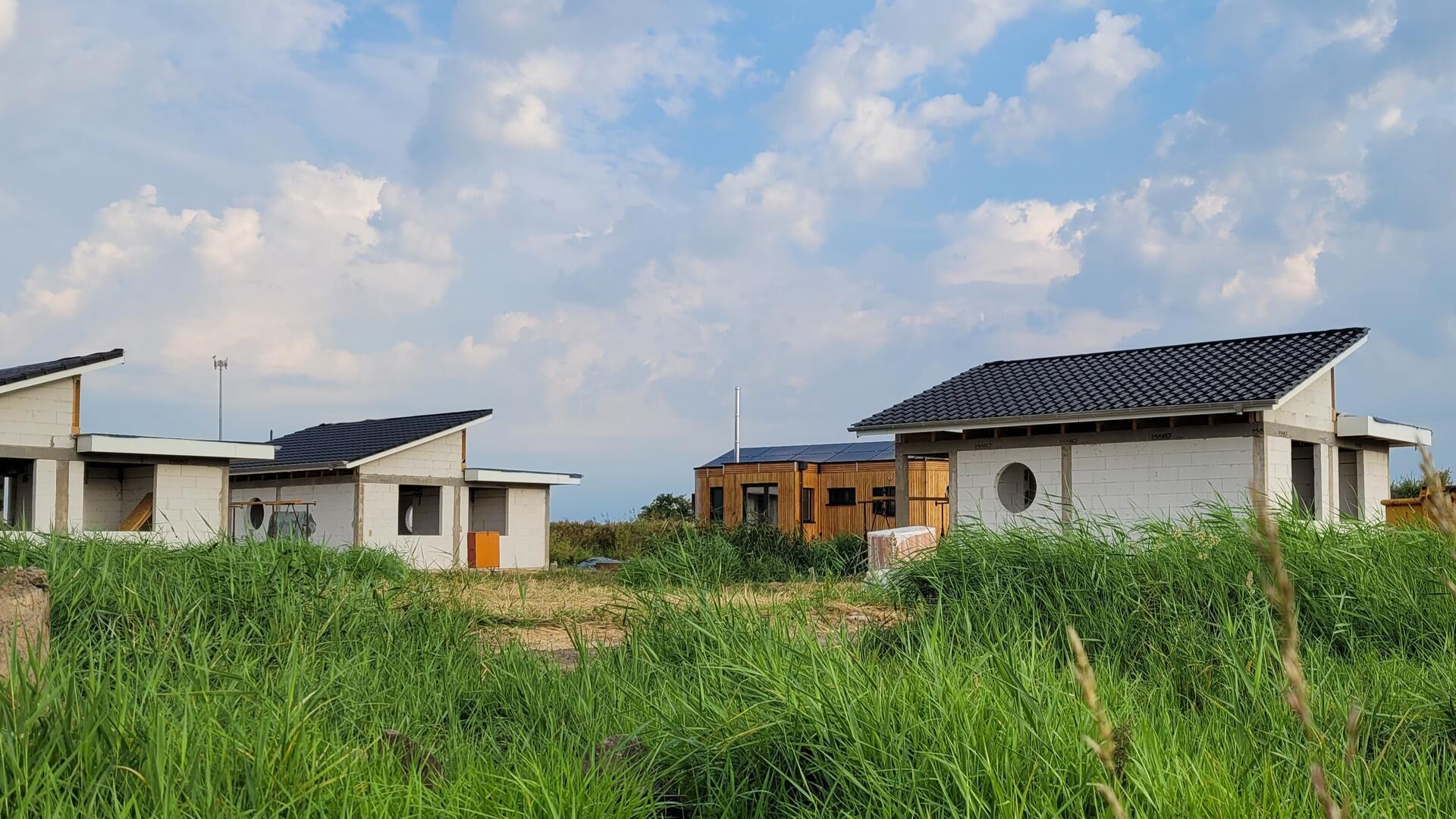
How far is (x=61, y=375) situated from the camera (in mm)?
20453

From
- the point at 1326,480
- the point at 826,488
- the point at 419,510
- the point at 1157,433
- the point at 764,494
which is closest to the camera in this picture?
the point at 1157,433

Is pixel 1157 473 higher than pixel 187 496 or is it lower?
higher

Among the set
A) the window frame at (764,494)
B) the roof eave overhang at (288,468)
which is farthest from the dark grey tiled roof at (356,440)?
the window frame at (764,494)

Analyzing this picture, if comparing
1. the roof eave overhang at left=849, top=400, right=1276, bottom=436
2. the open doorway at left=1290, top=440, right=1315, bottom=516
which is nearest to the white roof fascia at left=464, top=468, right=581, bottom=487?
the roof eave overhang at left=849, top=400, right=1276, bottom=436

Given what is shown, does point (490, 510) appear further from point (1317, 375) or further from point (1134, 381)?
point (1317, 375)

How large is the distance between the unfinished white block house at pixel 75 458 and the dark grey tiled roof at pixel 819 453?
1721 cm

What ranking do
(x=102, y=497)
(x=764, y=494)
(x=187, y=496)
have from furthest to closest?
(x=764, y=494) → (x=102, y=497) → (x=187, y=496)

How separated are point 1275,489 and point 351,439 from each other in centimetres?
2257

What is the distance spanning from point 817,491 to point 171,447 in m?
18.5

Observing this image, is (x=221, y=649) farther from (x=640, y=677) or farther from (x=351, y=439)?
(x=351, y=439)

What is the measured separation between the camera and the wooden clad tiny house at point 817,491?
3325 centimetres

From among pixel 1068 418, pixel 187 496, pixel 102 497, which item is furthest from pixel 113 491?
pixel 1068 418

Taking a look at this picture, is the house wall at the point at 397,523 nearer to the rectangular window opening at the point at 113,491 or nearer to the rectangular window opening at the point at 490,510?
the rectangular window opening at the point at 490,510

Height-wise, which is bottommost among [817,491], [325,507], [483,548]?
[483,548]
